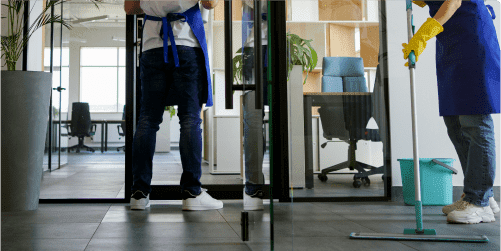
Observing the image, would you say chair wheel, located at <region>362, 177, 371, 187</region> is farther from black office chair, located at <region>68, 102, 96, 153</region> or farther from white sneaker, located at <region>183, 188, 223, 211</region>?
black office chair, located at <region>68, 102, 96, 153</region>

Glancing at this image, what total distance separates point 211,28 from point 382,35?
10.4 ft

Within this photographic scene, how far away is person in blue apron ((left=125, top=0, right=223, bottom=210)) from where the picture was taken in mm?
2012

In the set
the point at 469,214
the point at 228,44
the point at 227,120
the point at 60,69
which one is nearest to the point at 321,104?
the point at 469,214

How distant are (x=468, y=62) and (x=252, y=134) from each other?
1.95ft

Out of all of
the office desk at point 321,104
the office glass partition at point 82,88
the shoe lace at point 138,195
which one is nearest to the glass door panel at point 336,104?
the office desk at point 321,104

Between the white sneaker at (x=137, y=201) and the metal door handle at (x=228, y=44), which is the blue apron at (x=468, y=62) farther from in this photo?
the white sneaker at (x=137, y=201)

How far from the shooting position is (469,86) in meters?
1.02

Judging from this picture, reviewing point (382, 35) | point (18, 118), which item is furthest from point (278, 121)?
point (18, 118)

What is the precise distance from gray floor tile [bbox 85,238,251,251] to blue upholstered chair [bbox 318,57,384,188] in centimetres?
43

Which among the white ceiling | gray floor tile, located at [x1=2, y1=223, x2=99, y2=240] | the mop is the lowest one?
gray floor tile, located at [x1=2, y1=223, x2=99, y2=240]

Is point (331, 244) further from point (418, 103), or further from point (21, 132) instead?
point (21, 132)

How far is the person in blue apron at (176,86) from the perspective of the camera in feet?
6.60

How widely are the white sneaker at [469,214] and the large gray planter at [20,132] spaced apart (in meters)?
1.82

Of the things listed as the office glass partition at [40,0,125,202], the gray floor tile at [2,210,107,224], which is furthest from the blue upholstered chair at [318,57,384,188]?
the office glass partition at [40,0,125,202]
